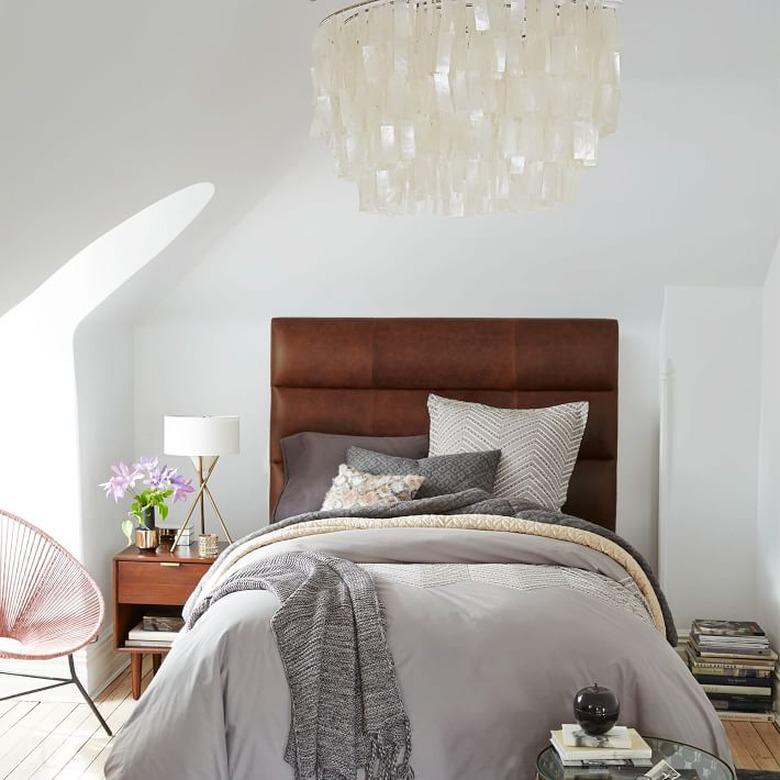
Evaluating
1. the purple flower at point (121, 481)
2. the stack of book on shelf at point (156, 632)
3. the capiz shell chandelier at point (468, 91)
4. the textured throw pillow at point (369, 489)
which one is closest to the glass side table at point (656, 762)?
the capiz shell chandelier at point (468, 91)

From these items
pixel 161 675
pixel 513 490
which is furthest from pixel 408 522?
pixel 161 675

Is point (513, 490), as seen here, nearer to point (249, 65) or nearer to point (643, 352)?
point (643, 352)

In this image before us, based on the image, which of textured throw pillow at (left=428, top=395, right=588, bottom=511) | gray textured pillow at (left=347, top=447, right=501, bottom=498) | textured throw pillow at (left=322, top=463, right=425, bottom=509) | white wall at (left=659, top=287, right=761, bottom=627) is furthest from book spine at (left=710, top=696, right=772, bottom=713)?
textured throw pillow at (left=322, top=463, right=425, bottom=509)

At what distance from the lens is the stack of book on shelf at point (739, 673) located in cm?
434

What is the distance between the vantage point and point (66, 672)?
4.43m

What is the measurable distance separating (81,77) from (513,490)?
240 centimetres

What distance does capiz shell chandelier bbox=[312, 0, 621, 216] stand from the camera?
7.25 feet

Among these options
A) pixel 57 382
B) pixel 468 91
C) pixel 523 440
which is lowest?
pixel 523 440

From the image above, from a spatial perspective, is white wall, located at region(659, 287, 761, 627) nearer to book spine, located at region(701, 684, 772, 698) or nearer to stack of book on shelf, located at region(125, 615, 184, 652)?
book spine, located at region(701, 684, 772, 698)

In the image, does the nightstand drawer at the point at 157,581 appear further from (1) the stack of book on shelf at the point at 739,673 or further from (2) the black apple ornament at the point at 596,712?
(2) the black apple ornament at the point at 596,712

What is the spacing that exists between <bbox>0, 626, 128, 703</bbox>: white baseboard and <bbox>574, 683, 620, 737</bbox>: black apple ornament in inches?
97.5

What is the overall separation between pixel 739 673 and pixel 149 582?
229 cm

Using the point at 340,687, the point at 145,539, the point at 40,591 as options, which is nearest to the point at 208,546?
the point at 145,539

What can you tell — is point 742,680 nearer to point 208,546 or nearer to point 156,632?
point 208,546
